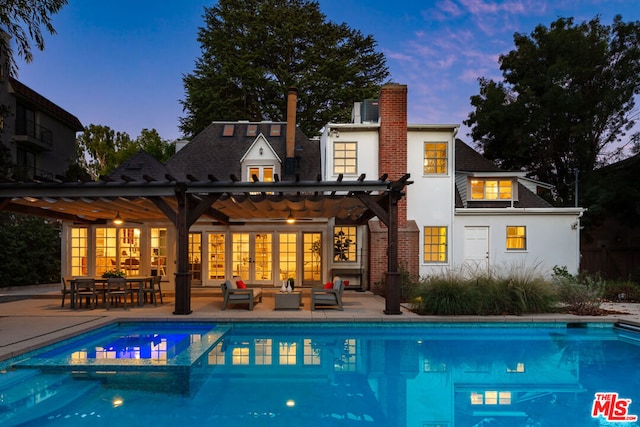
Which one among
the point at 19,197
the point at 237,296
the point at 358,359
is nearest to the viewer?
the point at 358,359

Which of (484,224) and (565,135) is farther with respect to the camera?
(565,135)

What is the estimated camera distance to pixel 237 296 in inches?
404

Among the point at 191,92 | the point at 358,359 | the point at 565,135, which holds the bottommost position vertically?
the point at 358,359

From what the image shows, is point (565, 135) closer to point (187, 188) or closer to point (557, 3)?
point (557, 3)

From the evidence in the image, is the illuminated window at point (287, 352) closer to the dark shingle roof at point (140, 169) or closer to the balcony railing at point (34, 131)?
the dark shingle roof at point (140, 169)

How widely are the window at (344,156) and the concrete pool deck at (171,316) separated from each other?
5347 millimetres

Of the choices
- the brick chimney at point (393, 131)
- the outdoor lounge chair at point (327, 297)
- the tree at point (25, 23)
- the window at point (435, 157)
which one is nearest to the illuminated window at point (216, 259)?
the outdoor lounge chair at point (327, 297)

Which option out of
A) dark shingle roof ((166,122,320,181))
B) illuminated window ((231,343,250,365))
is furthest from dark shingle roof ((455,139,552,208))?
illuminated window ((231,343,250,365))

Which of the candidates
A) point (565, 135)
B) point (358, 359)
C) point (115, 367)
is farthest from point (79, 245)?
point (565, 135)

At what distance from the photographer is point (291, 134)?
53.7 ft

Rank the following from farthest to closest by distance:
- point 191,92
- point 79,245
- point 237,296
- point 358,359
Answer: point 191,92, point 79,245, point 237,296, point 358,359

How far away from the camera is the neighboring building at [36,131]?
2164 cm

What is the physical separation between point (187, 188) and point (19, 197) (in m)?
3.76

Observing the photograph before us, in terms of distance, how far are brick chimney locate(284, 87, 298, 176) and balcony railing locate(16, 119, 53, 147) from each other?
54.5 feet
